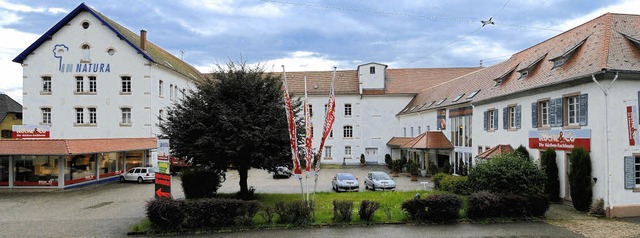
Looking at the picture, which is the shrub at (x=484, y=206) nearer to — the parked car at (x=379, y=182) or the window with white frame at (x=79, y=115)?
the parked car at (x=379, y=182)

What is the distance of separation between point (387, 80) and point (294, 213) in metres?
39.1

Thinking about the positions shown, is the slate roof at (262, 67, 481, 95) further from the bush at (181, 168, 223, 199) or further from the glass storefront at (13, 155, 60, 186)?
the bush at (181, 168, 223, 199)

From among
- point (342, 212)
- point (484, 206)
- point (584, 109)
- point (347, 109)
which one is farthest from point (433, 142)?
point (342, 212)

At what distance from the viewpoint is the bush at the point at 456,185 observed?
2198 cm

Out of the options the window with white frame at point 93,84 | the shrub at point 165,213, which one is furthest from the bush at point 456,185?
the window with white frame at point 93,84

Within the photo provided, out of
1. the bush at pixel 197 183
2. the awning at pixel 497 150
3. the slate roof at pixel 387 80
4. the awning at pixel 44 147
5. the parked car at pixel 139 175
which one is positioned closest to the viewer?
the bush at pixel 197 183

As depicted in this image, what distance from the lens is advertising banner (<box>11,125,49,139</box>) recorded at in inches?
1179

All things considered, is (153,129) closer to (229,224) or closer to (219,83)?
(219,83)

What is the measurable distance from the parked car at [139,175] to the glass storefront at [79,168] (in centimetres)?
220

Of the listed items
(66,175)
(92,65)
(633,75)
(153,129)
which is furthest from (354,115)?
(633,75)

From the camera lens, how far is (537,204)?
15.8 meters

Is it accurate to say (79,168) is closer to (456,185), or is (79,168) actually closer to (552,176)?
(456,185)

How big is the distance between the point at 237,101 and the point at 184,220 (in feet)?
23.1

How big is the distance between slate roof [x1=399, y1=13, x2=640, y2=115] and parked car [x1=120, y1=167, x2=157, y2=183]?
76.2ft
